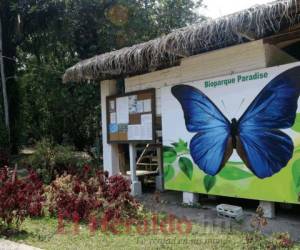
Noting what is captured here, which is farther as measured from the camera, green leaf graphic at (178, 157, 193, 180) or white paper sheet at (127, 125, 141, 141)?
white paper sheet at (127, 125, 141, 141)

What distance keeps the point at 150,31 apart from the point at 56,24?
3.73 m

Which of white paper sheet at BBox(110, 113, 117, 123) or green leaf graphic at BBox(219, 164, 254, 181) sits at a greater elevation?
white paper sheet at BBox(110, 113, 117, 123)

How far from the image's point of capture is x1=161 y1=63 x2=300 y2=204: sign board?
6062 millimetres

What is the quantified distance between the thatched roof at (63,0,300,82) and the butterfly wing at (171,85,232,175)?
85 cm

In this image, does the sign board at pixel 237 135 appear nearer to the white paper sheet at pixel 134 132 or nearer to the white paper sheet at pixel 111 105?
the white paper sheet at pixel 134 132

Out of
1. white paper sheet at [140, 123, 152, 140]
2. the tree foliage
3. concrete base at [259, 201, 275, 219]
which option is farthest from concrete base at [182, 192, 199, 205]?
the tree foliage

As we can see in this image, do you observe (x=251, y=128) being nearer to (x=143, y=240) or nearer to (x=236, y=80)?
(x=236, y=80)

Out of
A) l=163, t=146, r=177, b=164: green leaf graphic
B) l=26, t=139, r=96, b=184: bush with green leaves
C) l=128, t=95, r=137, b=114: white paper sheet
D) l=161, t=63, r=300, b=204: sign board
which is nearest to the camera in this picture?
l=161, t=63, r=300, b=204: sign board

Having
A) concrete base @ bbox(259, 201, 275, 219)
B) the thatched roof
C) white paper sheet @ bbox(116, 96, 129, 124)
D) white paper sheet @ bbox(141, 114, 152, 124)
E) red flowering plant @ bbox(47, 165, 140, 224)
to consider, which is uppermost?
the thatched roof

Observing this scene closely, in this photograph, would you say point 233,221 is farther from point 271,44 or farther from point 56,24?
point 56,24

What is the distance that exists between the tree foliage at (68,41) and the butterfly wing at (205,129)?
7380mm

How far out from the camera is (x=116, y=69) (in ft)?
27.0

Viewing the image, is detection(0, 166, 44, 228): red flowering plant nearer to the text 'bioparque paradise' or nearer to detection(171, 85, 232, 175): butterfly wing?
Result: detection(171, 85, 232, 175): butterfly wing

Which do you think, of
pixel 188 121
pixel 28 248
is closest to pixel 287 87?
pixel 188 121
